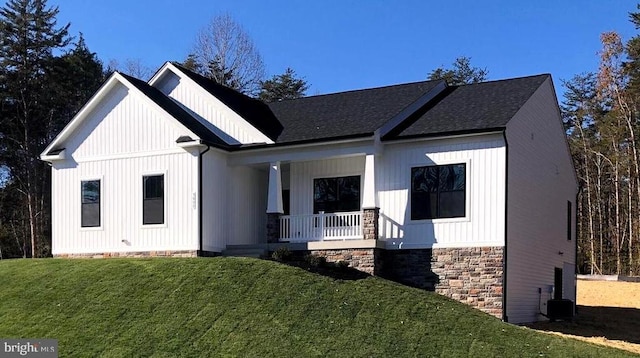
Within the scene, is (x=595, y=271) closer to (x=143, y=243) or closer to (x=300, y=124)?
(x=300, y=124)

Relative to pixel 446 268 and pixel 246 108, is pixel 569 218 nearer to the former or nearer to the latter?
pixel 446 268

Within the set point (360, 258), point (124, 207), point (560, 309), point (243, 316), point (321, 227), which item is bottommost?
point (560, 309)

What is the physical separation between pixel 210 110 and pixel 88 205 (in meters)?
4.67

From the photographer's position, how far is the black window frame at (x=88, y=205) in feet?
66.3

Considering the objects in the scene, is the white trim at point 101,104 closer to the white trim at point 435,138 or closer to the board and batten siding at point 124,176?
the board and batten siding at point 124,176

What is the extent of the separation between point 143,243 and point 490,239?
31.6 ft

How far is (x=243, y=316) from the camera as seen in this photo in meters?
13.0

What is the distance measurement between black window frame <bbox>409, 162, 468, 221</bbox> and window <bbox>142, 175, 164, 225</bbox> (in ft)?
23.2

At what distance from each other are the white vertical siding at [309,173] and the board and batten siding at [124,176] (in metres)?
3.14

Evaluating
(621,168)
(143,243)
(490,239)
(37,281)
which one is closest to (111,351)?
(37,281)

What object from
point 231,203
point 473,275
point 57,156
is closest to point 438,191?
point 473,275

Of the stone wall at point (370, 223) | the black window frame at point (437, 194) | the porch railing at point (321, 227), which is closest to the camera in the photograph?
the black window frame at point (437, 194)

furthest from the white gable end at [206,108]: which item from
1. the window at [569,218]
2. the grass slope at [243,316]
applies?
the window at [569,218]

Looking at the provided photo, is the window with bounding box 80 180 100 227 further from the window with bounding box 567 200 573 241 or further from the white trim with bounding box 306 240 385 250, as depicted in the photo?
the window with bounding box 567 200 573 241
